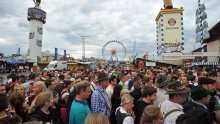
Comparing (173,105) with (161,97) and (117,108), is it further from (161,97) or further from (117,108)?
(161,97)

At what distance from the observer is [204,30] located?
3425cm

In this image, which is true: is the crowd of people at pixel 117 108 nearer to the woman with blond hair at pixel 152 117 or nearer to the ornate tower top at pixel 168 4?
the woman with blond hair at pixel 152 117

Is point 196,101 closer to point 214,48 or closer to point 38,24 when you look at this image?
point 214,48

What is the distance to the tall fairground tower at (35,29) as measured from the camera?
68.1 metres

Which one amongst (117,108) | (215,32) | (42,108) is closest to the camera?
(42,108)

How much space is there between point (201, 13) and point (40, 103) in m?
33.5

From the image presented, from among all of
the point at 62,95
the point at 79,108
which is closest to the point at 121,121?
the point at 79,108

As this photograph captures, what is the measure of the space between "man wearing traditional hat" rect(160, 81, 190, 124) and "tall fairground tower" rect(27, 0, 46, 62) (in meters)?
67.9

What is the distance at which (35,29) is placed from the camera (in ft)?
225

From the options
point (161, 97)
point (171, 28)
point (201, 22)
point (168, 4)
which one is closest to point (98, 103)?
point (161, 97)

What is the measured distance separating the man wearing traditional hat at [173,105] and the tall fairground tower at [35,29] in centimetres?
6792

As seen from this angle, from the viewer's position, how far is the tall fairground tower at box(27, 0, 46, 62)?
223ft

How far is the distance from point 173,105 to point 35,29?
69.9 metres

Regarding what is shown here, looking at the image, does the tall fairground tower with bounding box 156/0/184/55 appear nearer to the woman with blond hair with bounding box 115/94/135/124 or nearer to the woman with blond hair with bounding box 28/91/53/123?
the woman with blond hair with bounding box 115/94/135/124
